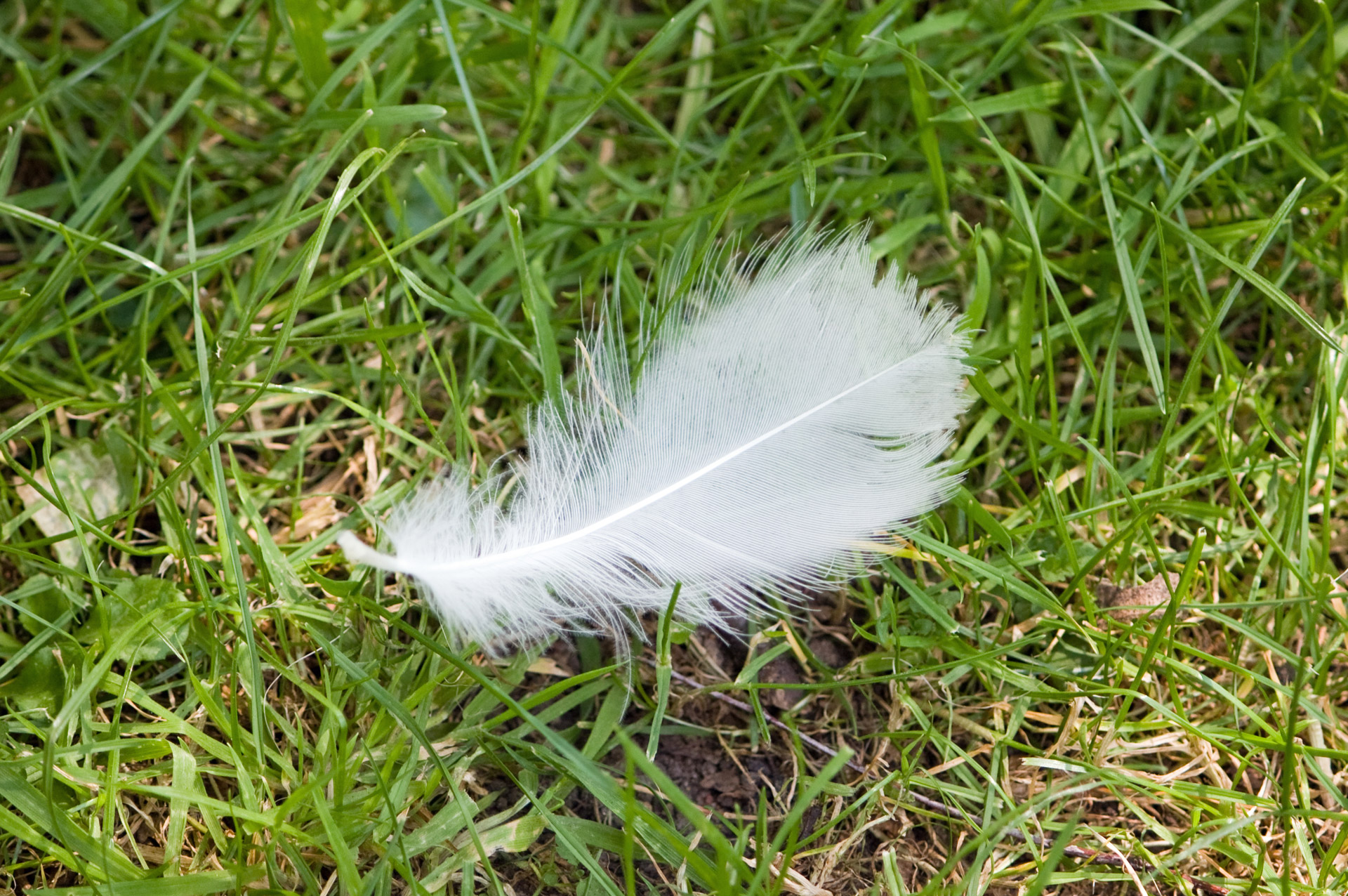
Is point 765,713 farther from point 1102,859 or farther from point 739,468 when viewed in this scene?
point 1102,859

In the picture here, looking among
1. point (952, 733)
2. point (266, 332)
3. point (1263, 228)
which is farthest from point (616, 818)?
point (1263, 228)

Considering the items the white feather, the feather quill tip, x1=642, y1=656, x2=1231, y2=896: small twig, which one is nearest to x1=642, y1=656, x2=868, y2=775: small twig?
x1=642, y1=656, x2=1231, y2=896: small twig

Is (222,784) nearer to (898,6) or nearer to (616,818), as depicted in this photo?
(616,818)

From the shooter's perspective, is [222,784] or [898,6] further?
[898,6]

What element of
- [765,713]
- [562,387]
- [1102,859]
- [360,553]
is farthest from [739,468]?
[1102,859]

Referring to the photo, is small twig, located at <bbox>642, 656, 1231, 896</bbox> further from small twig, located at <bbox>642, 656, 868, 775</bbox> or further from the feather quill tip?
the feather quill tip

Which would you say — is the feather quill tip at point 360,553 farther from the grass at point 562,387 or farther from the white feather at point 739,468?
the grass at point 562,387
